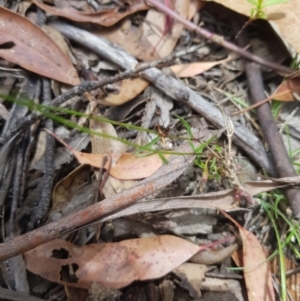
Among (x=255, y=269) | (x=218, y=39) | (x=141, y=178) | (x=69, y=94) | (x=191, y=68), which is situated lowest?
(x=255, y=269)

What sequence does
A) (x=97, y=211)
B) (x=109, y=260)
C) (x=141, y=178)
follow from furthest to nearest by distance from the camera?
(x=141, y=178) < (x=109, y=260) < (x=97, y=211)

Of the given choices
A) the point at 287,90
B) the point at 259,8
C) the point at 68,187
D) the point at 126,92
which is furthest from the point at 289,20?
the point at 68,187

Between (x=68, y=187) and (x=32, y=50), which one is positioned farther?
(x=32, y=50)

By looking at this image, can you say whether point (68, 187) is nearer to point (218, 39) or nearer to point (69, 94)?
point (69, 94)

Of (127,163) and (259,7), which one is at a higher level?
(259,7)

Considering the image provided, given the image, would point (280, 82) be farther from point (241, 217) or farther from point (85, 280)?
point (85, 280)

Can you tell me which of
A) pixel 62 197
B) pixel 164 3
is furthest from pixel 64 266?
pixel 164 3

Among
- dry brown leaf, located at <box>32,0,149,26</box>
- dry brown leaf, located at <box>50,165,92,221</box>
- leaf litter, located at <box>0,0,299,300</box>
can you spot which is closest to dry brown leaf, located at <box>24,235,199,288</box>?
leaf litter, located at <box>0,0,299,300</box>
